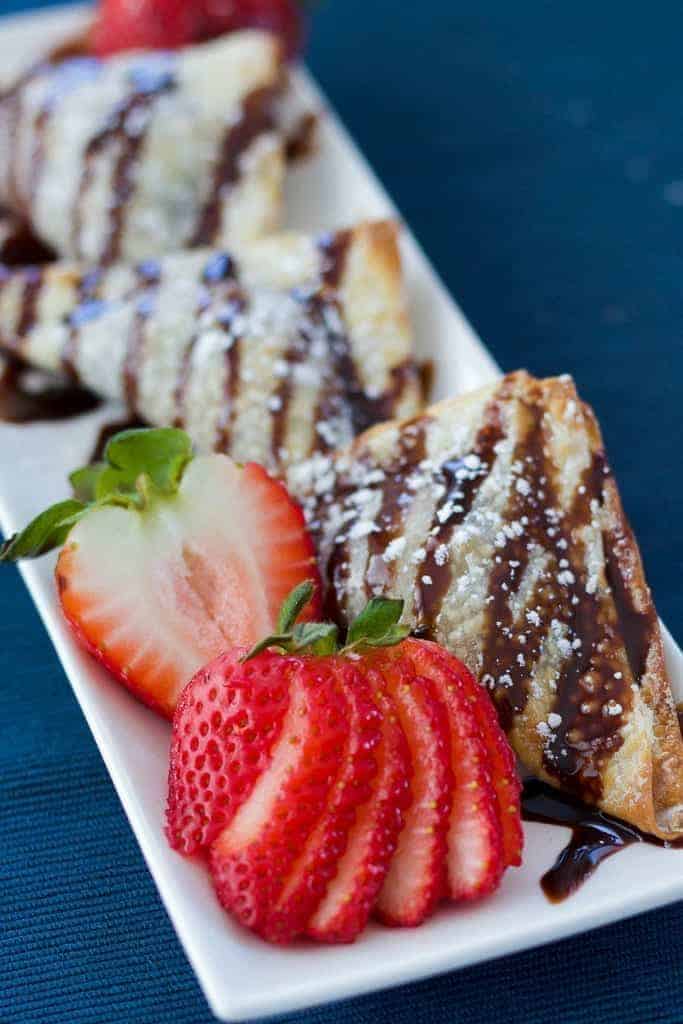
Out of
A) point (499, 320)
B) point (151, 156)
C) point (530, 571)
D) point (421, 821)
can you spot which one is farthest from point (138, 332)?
point (421, 821)

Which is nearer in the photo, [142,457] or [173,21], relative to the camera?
[142,457]

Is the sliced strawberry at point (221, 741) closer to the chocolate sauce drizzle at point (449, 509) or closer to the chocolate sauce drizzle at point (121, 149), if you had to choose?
the chocolate sauce drizzle at point (449, 509)

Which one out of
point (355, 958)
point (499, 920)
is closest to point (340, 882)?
point (355, 958)

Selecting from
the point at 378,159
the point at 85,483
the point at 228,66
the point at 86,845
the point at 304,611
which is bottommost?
the point at 86,845

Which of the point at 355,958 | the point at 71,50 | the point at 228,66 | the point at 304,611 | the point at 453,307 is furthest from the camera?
the point at 71,50

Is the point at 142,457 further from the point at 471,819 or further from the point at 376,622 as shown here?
the point at 471,819

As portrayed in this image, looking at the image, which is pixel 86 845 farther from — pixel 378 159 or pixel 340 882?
pixel 378 159
